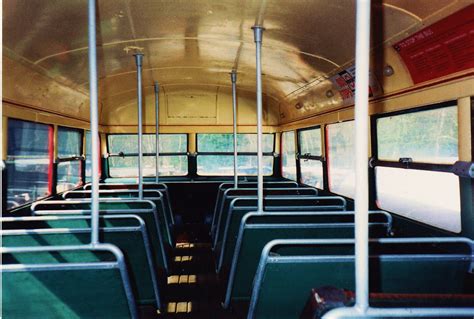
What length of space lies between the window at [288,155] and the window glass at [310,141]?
0.41 m

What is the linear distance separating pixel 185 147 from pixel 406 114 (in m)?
4.64

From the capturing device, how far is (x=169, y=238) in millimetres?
4762

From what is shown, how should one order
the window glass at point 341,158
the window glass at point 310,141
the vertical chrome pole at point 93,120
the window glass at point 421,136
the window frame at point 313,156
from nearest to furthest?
the vertical chrome pole at point 93,120, the window glass at point 421,136, the window glass at point 341,158, the window frame at point 313,156, the window glass at point 310,141

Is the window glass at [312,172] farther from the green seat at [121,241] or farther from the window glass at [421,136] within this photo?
the green seat at [121,241]

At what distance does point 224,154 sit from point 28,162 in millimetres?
3796

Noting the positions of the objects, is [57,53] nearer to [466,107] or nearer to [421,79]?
[421,79]

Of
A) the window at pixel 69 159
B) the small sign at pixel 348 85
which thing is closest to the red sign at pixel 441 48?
the small sign at pixel 348 85

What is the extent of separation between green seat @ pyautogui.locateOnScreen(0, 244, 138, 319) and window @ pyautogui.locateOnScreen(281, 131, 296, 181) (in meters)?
4.86

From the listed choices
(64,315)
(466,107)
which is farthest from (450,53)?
(64,315)

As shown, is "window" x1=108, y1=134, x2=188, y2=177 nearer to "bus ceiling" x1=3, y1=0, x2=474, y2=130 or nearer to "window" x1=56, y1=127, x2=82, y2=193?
"window" x1=56, y1=127, x2=82, y2=193

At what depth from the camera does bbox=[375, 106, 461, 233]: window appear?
2723 millimetres

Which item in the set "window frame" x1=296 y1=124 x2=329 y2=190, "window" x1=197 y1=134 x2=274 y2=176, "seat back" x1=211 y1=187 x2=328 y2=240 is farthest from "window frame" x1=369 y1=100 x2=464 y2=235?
"window" x1=197 y1=134 x2=274 y2=176

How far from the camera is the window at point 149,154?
7262 millimetres

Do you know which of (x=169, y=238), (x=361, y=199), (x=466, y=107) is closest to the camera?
(x=361, y=199)
